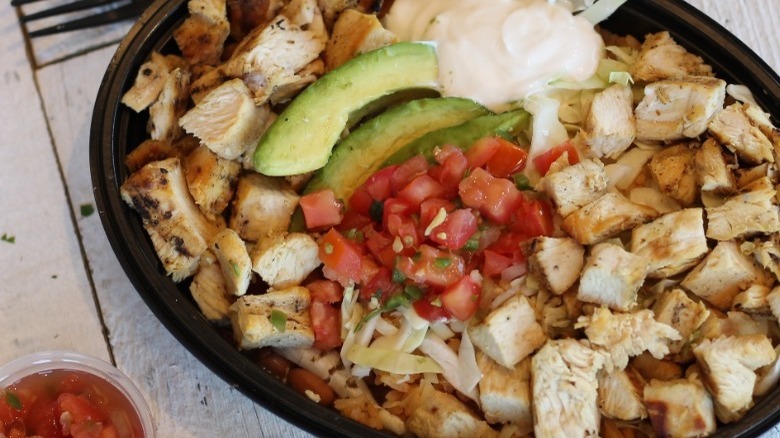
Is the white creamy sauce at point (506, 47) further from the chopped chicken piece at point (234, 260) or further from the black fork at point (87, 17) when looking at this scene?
the black fork at point (87, 17)

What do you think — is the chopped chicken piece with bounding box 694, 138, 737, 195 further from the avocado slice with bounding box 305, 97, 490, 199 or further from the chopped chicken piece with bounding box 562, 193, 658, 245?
the avocado slice with bounding box 305, 97, 490, 199

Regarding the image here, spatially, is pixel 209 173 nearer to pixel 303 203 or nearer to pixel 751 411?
pixel 303 203

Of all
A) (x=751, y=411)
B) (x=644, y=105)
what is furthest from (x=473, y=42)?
(x=751, y=411)

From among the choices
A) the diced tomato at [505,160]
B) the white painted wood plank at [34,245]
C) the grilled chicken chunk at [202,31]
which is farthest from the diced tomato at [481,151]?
the white painted wood plank at [34,245]

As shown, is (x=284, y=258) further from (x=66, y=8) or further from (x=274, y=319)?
(x=66, y=8)

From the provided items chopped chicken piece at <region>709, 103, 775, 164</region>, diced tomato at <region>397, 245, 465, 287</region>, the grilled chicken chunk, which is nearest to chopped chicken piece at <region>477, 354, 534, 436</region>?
diced tomato at <region>397, 245, 465, 287</region>
